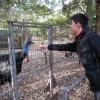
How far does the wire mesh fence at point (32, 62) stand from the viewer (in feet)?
16.6

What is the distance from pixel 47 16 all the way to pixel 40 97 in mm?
10394

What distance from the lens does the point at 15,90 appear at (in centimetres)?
508

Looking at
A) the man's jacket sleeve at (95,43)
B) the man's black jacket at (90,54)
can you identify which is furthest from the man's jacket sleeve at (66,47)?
the man's jacket sleeve at (95,43)

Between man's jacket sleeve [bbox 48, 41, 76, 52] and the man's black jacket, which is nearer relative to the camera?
the man's black jacket

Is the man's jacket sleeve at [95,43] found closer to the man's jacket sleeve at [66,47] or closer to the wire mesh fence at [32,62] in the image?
the man's jacket sleeve at [66,47]

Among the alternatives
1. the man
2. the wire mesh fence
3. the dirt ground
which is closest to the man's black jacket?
the man

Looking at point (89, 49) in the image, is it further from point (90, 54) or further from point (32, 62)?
point (32, 62)

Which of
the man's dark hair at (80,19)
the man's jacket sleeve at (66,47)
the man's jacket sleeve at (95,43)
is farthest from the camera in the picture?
the man's jacket sleeve at (66,47)

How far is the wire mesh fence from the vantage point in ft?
16.6

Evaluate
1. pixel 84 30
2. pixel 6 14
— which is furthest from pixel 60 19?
pixel 84 30

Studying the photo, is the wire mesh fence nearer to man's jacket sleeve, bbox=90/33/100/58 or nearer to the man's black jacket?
the man's black jacket

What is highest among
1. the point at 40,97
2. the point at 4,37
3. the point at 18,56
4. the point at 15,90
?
the point at 4,37

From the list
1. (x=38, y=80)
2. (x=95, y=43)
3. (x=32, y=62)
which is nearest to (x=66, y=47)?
(x=95, y=43)

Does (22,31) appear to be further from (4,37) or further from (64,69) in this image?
(64,69)
